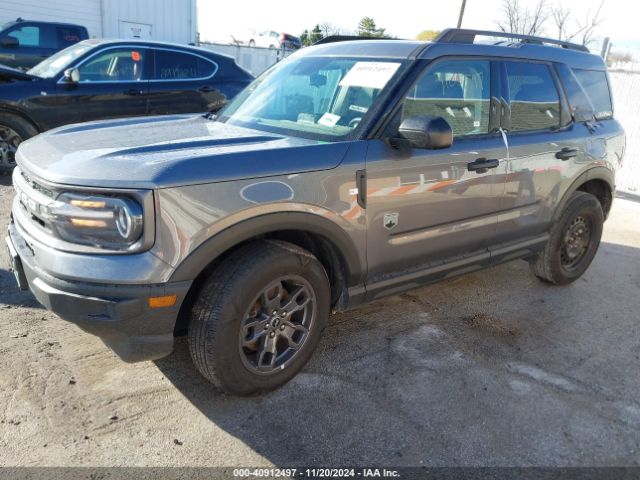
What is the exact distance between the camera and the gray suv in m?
2.33

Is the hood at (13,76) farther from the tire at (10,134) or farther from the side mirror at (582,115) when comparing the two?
the side mirror at (582,115)

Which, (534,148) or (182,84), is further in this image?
(182,84)

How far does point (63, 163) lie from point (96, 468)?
1375 mm

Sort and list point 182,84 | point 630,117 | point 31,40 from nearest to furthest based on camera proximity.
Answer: point 182,84, point 630,117, point 31,40

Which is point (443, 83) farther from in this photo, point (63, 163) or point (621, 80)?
point (621, 80)

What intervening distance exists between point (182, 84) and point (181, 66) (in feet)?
0.90

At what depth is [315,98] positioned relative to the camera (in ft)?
11.1

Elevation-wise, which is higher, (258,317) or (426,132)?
(426,132)

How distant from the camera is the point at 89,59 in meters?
6.92

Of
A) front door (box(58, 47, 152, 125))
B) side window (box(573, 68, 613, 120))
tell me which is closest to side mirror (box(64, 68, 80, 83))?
front door (box(58, 47, 152, 125))

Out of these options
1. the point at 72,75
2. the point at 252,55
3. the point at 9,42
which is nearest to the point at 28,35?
the point at 9,42

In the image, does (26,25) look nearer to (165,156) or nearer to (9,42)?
(9,42)

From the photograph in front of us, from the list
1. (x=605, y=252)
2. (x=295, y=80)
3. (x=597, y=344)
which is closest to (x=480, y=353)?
(x=597, y=344)

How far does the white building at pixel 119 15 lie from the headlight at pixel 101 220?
15872 mm
